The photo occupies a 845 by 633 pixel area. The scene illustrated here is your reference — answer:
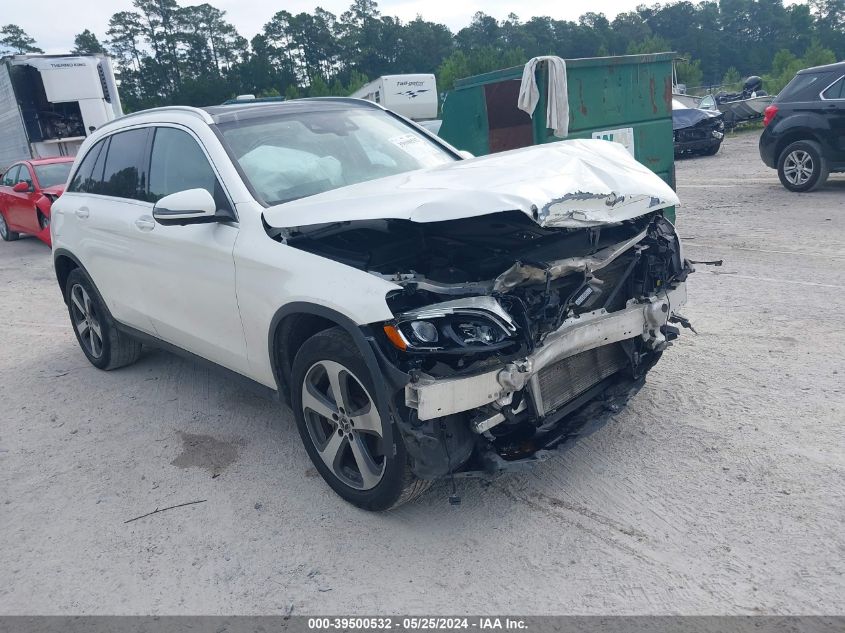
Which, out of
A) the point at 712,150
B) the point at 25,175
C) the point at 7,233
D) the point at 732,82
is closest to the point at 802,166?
the point at 712,150

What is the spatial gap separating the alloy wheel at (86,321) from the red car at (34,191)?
624cm

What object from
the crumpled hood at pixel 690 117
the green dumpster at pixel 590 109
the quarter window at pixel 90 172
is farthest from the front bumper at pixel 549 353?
the crumpled hood at pixel 690 117

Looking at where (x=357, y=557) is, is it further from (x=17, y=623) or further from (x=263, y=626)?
(x=17, y=623)

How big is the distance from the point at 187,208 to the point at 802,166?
10.1 meters

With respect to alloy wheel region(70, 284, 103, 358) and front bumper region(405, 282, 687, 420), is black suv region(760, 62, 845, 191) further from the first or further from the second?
alloy wheel region(70, 284, 103, 358)

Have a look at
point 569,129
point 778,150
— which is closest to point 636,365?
point 569,129

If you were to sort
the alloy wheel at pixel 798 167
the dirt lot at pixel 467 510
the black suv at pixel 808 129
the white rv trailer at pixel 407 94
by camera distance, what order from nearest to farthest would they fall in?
the dirt lot at pixel 467 510, the black suv at pixel 808 129, the alloy wheel at pixel 798 167, the white rv trailer at pixel 407 94

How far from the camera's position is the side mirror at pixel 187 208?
3590 mm

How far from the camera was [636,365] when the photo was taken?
385 cm

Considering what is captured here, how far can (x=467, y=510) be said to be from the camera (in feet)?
11.1

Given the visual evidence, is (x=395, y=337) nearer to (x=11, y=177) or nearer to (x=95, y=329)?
(x=95, y=329)

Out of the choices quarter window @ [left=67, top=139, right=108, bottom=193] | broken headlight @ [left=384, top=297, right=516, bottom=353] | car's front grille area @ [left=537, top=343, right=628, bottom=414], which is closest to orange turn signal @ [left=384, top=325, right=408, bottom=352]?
broken headlight @ [left=384, top=297, right=516, bottom=353]

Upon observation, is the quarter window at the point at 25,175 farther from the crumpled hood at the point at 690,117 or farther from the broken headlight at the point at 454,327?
the crumpled hood at the point at 690,117

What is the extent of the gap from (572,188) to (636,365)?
1.20 metres
